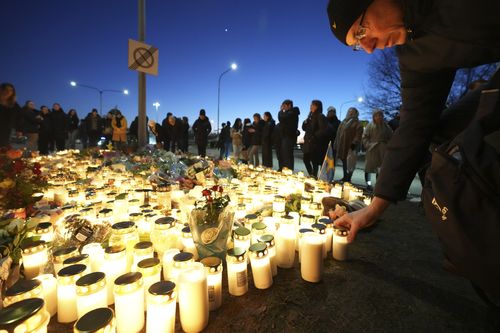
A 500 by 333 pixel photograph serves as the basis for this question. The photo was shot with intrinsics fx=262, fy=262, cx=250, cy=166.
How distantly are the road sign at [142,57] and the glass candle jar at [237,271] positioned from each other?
639 cm

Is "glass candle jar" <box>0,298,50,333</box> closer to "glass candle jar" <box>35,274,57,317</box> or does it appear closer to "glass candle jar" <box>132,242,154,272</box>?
"glass candle jar" <box>35,274,57,317</box>

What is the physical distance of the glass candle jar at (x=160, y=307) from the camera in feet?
3.81

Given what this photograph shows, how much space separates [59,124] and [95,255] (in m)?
10.8

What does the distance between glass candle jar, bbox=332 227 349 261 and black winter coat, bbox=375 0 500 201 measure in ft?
2.33

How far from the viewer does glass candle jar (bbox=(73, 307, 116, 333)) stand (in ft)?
3.03

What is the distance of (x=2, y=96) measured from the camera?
4.76 metres

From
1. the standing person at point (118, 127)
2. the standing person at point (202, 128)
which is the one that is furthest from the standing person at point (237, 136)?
the standing person at point (118, 127)

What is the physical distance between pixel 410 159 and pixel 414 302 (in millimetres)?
929

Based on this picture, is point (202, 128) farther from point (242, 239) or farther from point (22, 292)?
point (22, 292)

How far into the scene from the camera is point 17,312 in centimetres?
91

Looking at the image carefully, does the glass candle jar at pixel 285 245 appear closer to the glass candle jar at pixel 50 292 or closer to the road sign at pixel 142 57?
the glass candle jar at pixel 50 292

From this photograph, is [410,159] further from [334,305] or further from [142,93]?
[142,93]

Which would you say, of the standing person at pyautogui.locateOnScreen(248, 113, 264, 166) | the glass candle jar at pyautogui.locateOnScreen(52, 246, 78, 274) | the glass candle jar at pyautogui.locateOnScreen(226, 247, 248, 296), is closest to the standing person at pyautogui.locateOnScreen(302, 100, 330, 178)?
the standing person at pyautogui.locateOnScreen(248, 113, 264, 166)

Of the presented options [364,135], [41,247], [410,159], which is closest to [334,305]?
[410,159]
